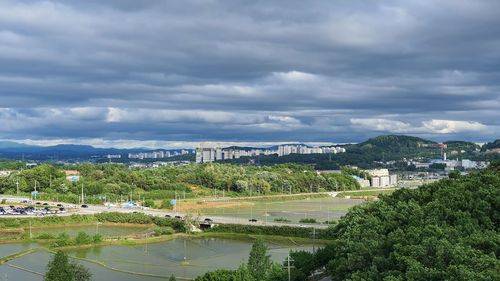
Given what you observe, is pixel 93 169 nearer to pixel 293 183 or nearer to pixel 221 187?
pixel 221 187

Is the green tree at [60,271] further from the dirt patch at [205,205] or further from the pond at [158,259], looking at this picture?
the dirt patch at [205,205]

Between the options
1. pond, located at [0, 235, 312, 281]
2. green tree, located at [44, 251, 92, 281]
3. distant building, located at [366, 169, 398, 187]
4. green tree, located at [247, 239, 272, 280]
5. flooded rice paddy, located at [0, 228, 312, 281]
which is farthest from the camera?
distant building, located at [366, 169, 398, 187]

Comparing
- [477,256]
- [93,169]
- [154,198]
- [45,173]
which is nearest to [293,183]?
[154,198]

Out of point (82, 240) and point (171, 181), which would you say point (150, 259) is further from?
point (171, 181)

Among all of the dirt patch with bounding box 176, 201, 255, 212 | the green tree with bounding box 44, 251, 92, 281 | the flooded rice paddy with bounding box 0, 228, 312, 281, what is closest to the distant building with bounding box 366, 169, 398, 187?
the dirt patch with bounding box 176, 201, 255, 212

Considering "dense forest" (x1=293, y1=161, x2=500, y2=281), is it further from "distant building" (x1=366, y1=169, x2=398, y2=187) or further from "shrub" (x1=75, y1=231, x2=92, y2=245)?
"distant building" (x1=366, y1=169, x2=398, y2=187)
